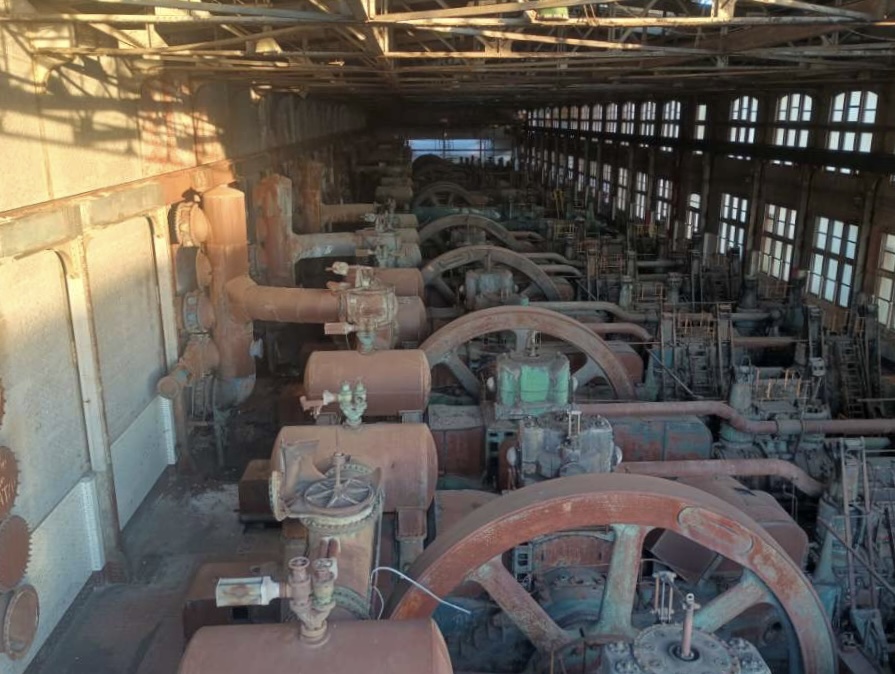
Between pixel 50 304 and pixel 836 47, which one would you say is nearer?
pixel 50 304

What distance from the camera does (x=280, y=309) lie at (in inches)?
397

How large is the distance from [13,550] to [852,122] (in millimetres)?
16375

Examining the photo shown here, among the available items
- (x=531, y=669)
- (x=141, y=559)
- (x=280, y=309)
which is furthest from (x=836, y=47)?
(x=141, y=559)

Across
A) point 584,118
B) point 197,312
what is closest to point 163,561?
point 197,312

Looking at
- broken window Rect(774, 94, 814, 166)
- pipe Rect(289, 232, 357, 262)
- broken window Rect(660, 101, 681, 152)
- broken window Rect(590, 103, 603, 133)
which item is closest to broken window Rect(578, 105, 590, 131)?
broken window Rect(590, 103, 603, 133)

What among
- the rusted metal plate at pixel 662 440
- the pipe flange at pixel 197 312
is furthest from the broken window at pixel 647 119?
the pipe flange at pixel 197 312

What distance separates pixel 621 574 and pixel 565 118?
120ft

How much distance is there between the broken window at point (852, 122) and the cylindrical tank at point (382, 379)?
40.0ft

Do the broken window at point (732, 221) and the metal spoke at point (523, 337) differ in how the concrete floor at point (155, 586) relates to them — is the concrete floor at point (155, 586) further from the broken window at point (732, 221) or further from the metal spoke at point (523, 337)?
the broken window at point (732, 221)

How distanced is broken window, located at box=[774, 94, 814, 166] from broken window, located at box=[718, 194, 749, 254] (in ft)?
6.68

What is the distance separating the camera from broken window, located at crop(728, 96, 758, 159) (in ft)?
65.5

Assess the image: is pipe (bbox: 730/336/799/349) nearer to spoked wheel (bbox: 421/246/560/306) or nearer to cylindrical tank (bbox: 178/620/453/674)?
spoked wheel (bbox: 421/246/560/306)

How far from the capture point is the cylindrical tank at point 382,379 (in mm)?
7328

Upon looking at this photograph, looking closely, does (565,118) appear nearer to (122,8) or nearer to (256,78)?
(256,78)
